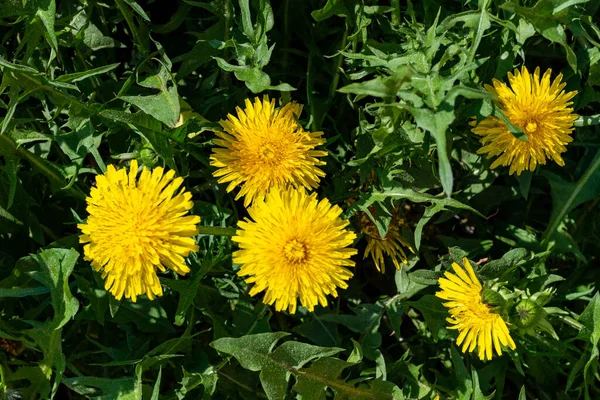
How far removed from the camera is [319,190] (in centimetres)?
245

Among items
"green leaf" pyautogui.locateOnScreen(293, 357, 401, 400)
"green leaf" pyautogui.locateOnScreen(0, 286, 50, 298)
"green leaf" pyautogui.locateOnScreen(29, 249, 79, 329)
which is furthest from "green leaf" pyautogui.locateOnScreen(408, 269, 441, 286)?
"green leaf" pyautogui.locateOnScreen(0, 286, 50, 298)

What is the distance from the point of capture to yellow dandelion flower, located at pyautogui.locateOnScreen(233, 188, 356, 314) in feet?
6.15

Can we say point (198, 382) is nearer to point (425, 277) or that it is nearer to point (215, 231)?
point (215, 231)

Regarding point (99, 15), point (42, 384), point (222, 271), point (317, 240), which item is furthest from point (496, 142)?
point (42, 384)

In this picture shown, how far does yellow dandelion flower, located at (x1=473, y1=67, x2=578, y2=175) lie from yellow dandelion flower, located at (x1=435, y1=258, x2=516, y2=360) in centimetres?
39

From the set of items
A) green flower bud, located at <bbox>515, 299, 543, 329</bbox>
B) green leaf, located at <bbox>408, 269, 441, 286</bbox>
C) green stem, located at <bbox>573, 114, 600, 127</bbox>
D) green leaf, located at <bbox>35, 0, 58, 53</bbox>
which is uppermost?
green leaf, located at <bbox>35, 0, 58, 53</bbox>

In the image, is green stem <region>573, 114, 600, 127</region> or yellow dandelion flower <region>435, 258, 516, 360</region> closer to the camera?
yellow dandelion flower <region>435, 258, 516, 360</region>

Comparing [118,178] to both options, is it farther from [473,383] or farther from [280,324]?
[473,383]

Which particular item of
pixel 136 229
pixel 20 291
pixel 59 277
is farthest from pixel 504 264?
pixel 20 291

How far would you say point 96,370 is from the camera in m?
2.49

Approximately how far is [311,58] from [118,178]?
0.87 m

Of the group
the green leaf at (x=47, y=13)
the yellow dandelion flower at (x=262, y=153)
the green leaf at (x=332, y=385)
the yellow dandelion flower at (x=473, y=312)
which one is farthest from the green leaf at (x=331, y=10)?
the green leaf at (x=332, y=385)

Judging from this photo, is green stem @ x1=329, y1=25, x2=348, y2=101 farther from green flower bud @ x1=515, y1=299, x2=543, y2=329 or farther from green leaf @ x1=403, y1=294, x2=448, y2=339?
green flower bud @ x1=515, y1=299, x2=543, y2=329

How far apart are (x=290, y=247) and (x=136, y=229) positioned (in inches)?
17.0
